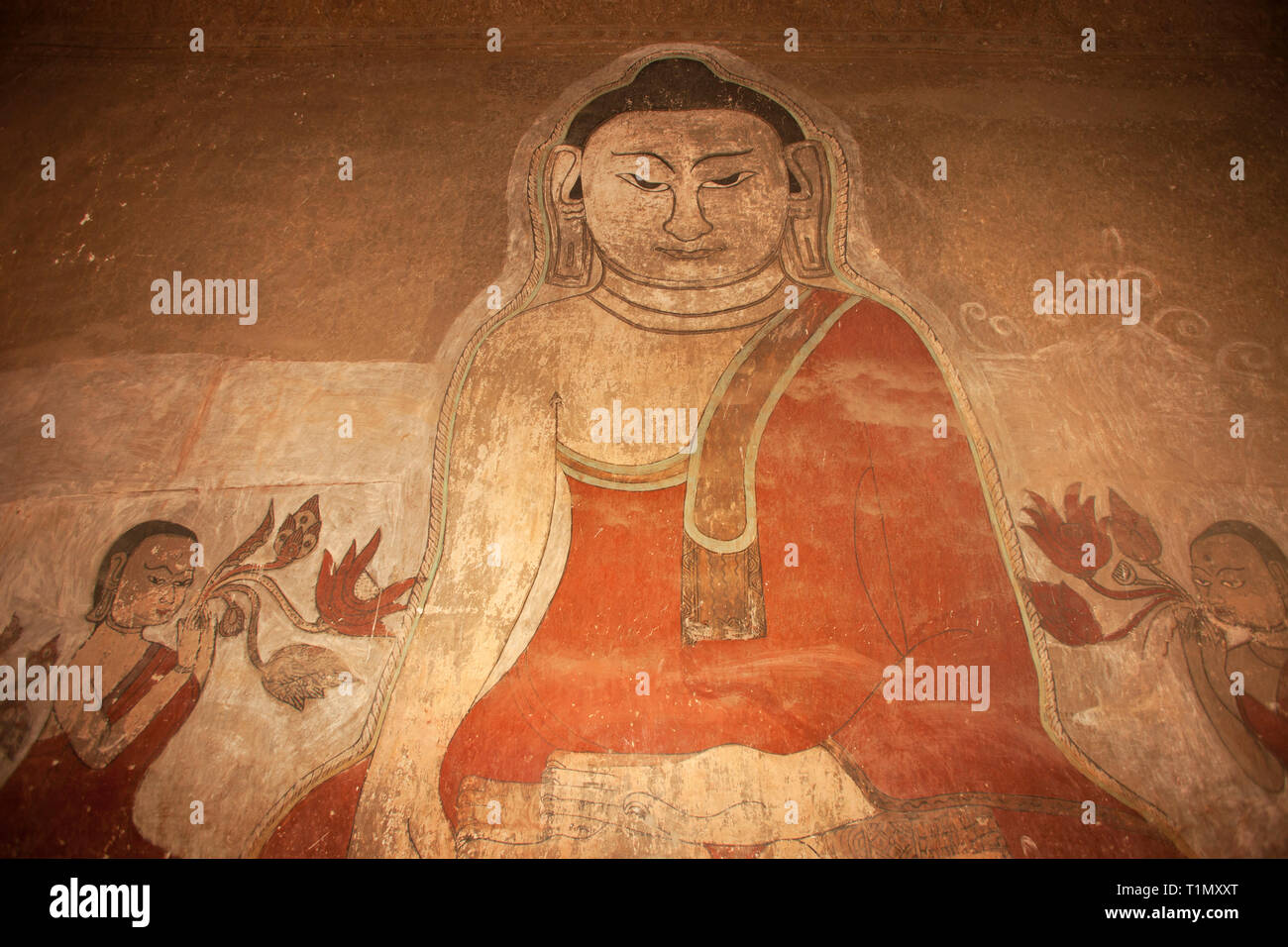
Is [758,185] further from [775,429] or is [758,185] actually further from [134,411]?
[134,411]

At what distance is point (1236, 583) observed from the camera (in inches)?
146

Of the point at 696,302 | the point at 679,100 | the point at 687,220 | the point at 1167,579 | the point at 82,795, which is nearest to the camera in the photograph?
the point at 82,795

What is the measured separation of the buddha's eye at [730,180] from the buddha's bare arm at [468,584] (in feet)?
4.51

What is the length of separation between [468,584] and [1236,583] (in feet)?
11.6

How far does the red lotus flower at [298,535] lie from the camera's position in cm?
382

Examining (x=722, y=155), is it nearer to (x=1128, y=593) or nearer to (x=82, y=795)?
(x=1128, y=593)

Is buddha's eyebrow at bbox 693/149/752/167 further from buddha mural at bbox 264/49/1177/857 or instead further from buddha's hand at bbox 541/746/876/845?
buddha's hand at bbox 541/746/876/845

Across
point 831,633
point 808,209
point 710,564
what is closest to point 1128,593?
point 831,633

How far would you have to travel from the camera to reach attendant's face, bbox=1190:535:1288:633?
11.9ft

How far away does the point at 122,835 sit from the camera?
3.36 metres

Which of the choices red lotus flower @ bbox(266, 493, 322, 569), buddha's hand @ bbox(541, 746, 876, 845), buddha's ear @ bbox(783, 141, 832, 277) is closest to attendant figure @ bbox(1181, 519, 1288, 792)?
buddha's hand @ bbox(541, 746, 876, 845)

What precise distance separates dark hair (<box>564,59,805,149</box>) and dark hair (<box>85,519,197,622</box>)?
113 inches

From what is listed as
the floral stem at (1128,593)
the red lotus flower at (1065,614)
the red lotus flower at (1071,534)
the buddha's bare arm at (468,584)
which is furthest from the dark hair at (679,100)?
the floral stem at (1128,593)

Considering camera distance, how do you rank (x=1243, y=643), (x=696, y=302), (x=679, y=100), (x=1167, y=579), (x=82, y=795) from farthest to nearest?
1. (x=679, y=100)
2. (x=696, y=302)
3. (x=1167, y=579)
4. (x=1243, y=643)
5. (x=82, y=795)
